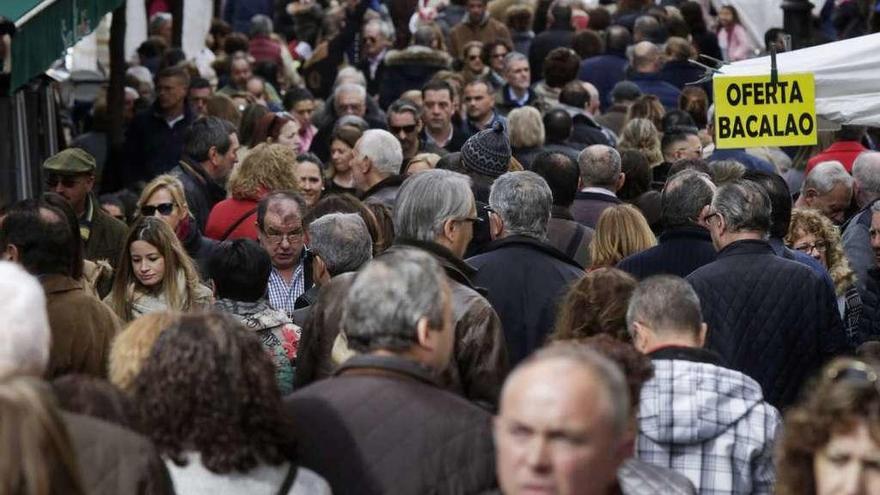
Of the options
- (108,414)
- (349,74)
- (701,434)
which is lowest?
(349,74)

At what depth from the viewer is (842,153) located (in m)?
13.3

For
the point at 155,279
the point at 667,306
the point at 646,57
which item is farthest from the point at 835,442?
the point at 646,57

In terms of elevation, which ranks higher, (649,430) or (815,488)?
(815,488)

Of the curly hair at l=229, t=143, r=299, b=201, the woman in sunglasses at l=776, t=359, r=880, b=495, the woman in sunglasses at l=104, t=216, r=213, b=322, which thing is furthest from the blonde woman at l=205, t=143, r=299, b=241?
the woman in sunglasses at l=776, t=359, r=880, b=495

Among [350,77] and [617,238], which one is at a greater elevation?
[617,238]

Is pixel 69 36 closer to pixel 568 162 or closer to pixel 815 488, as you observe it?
pixel 568 162

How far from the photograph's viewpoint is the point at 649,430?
6.31 meters

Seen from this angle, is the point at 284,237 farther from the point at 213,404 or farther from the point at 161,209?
the point at 213,404

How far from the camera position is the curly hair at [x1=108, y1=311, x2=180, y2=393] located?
5711mm

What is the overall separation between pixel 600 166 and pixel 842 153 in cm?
285

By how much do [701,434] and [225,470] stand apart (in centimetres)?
180

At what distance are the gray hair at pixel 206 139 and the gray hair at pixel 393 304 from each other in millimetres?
7338

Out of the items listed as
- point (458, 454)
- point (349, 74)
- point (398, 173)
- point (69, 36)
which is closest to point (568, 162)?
point (398, 173)

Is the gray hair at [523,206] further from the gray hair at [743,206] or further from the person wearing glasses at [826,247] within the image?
the person wearing glasses at [826,247]
